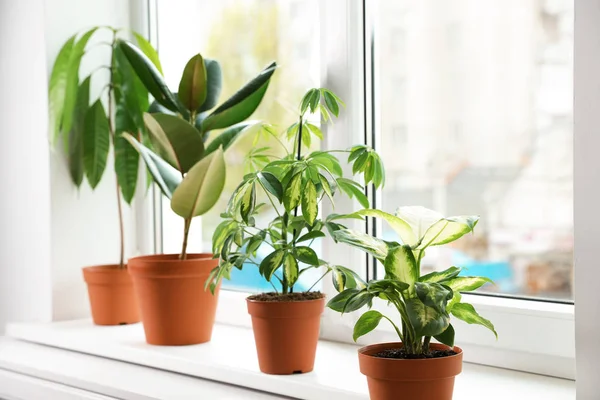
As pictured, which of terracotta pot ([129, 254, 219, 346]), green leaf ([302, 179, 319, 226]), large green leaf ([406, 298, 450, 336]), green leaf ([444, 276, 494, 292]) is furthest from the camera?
terracotta pot ([129, 254, 219, 346])

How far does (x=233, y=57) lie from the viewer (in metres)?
1.96

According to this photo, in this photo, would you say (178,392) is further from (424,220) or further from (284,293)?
(424,220)

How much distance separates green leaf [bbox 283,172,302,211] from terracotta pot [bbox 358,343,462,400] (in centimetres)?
29

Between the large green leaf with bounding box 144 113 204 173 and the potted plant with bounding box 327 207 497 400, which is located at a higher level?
the large green leaf with bounding box 144 113 204 173

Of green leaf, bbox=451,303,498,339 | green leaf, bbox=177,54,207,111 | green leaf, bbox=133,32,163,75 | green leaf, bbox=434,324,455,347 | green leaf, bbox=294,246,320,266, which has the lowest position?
green leaf, bbox=434,324,455,347

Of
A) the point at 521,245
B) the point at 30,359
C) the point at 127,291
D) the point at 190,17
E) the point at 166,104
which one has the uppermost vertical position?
the point at 190,17

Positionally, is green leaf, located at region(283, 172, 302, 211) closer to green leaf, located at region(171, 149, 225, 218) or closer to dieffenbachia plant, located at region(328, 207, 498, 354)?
dieffenbachia plant, located at region(328, 207, 498, 354)

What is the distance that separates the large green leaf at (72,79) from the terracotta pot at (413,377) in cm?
113

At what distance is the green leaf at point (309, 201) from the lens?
123 cm

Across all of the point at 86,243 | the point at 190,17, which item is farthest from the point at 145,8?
the point at 86,243

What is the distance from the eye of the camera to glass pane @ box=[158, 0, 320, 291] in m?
1.78

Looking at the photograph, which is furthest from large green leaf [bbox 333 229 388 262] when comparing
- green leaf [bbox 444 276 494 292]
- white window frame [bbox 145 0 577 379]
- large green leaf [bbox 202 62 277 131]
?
large green leaf [bbox 202 62 277 131]

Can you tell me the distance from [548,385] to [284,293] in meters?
0.47

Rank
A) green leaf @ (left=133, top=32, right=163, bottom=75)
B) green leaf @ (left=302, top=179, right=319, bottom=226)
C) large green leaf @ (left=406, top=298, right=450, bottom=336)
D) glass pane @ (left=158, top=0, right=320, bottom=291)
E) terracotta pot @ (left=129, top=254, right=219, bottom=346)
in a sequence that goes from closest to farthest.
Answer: large green leaf @ (left=406, top=298, right=450, bottom=336), green leaf @ (left=302, top=179, right=319, bottom=226), terracotta pot @ (left=129, top=254, right=219, bottom=346), glass pane @ (left=158, top=0, right=320, bottom=291), green leaf @ (left=133, top=32, right=163, bottom=75)
